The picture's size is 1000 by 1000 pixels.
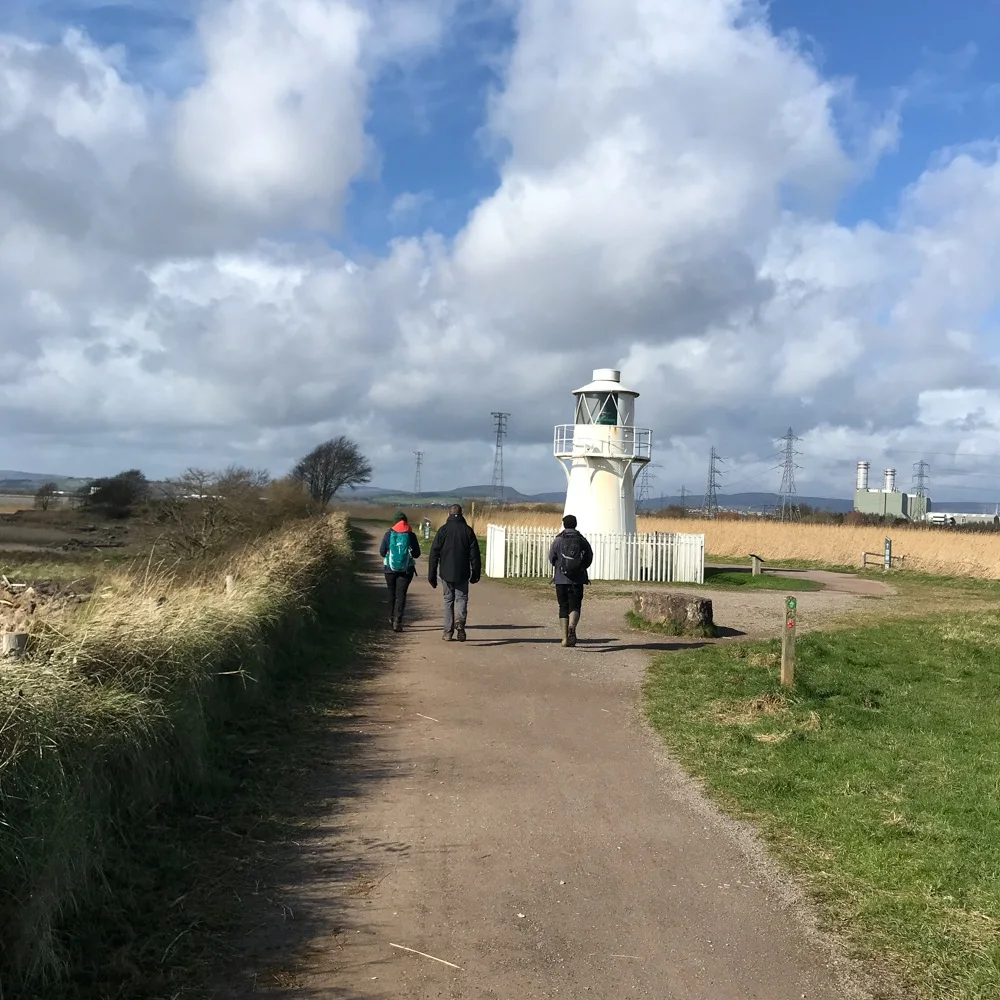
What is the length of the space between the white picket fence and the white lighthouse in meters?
0.74

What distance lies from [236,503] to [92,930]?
2339 centimetres

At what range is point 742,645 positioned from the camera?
14148mm

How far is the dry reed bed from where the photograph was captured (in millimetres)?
4004

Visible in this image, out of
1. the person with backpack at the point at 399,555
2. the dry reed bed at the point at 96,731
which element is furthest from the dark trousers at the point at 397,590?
the dry reed bed at the point at 96,731

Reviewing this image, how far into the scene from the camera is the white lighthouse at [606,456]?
81.9 feet

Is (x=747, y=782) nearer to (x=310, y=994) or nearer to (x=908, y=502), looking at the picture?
(x=310, y=994)

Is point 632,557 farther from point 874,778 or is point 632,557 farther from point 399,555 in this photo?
point 874,778

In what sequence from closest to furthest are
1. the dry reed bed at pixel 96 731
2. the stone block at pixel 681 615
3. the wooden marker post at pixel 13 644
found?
the dry reed bed at pixel 96 731, the wooden marker post at pixel 13 644, the stone block at pixel 681 615

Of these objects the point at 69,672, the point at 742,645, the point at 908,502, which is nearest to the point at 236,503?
the point at 742,645

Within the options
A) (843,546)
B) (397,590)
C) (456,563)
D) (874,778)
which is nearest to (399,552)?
(397,590)

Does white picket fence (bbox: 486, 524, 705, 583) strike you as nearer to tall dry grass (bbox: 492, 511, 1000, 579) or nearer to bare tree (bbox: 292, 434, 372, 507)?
tall dry grass (bbox: 492, 511, 1000, 579)

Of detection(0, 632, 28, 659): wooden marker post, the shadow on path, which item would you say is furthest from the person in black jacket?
detection(0, 632, 28, 659): wooden marker post

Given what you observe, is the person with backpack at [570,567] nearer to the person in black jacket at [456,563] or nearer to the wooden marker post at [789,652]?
the person in black jacket at [456,563]

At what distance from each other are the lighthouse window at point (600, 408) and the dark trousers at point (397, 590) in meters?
11.2
